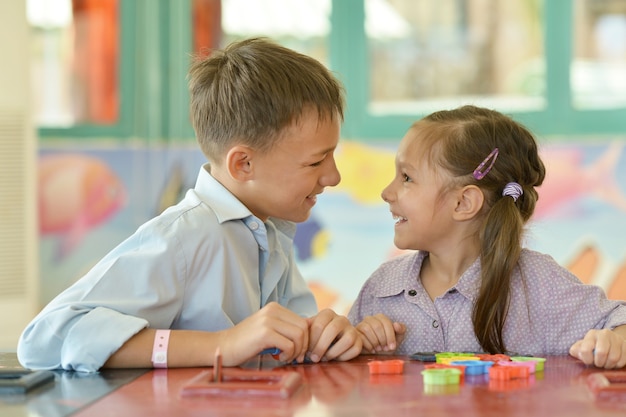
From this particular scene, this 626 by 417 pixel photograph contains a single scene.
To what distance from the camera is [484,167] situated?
1.75 m

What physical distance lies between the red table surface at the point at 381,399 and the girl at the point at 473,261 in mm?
432

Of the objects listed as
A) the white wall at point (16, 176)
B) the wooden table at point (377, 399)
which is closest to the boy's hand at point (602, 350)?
the wooden table at point (377, 399)

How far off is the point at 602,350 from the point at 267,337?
460mm

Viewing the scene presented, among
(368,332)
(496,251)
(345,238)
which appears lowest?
(345,238)

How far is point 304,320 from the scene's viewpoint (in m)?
1.30

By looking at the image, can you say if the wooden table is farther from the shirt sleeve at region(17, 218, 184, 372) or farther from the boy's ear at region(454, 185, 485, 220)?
the boy's ear at region(454, 185, 485, 220)

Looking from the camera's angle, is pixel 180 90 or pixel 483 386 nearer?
pixel 483 386

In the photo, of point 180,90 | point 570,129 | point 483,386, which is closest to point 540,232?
point 570,129

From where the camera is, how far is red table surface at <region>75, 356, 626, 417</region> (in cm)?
91

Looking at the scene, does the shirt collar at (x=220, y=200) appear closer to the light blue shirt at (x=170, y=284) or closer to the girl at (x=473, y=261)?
the light blue shirt at (x=170, y=284)

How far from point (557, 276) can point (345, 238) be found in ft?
8.90

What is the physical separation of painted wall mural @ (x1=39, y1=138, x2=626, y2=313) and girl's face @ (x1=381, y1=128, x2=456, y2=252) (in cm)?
248

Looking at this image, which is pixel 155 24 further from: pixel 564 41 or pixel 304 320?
pixel 304 320

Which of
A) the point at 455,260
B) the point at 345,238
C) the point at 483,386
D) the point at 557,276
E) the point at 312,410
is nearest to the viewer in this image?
the point at 312,410
